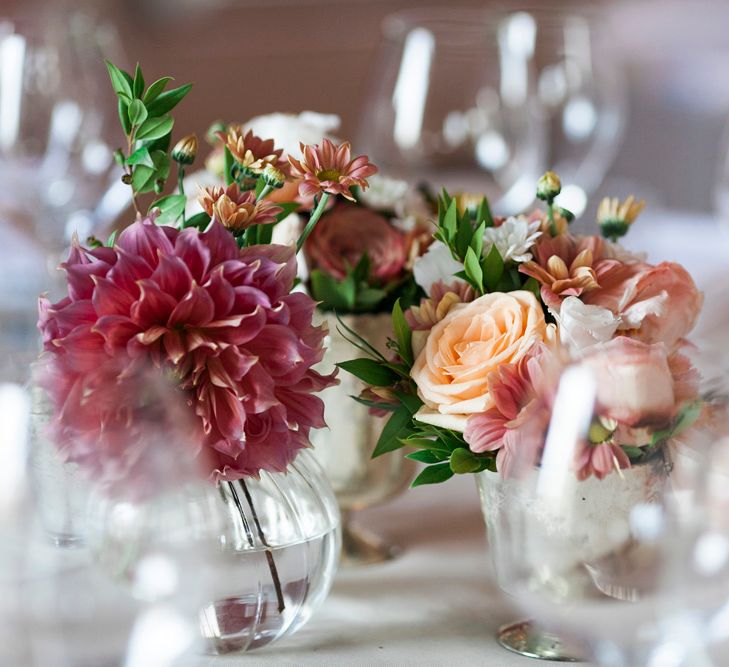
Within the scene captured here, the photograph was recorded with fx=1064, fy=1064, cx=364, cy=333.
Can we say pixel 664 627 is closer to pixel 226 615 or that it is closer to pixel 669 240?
pixel 226 615

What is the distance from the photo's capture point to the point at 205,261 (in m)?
0.48

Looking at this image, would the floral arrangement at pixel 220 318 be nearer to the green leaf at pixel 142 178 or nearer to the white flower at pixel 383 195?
the green leaf at pixel 142 178

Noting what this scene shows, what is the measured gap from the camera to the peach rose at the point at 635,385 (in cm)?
41

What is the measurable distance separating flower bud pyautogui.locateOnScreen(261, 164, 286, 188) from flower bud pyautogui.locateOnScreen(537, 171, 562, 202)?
14cm

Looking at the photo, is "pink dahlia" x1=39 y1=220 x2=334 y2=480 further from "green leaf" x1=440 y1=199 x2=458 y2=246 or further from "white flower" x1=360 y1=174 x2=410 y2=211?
"white flower" x1=360 y1=174 x2=410 y2=211

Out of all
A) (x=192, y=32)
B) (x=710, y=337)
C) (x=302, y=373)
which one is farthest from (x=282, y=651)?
(x=192, y=32)

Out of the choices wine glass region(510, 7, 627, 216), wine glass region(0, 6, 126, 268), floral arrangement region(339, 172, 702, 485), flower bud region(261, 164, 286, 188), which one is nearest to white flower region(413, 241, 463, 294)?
floral arrangement region(339, 172, 702, 485)

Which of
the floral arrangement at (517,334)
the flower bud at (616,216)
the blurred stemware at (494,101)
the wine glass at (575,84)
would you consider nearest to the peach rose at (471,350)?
the floral arrangement at (517,334)

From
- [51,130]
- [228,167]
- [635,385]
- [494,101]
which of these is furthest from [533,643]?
[494,101]

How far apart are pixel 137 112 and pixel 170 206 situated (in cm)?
5

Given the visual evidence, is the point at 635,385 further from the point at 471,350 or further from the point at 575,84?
the point at 575,84

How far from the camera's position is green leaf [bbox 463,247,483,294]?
552mm

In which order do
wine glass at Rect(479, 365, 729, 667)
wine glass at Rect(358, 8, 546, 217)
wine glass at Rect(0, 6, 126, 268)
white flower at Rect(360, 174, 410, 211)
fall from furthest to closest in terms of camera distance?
wine glass at Rect(358, 8, 546, 217) → wine glass at Rect(0, 6, 126, 268) → white flower at Rect(360, 174, 410, 211) → wine glass at Rect(479, 365, 729, 667)

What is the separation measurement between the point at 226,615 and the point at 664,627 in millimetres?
213
